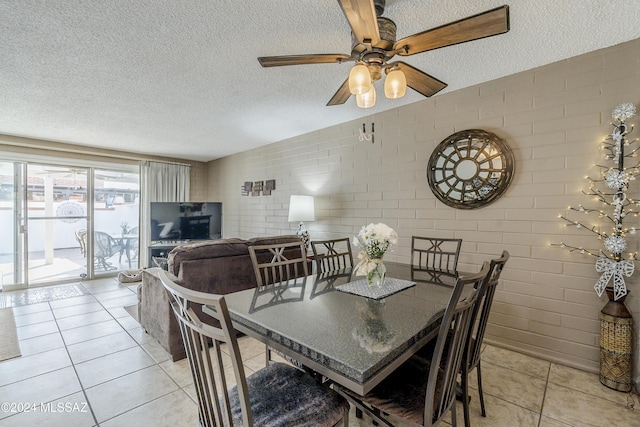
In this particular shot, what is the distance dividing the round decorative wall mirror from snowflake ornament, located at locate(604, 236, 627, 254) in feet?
2.53

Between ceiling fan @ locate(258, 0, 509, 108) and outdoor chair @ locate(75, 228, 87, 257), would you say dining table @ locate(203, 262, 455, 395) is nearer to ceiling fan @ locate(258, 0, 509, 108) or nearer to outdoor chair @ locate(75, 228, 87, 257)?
ceiling fan @ locate(258, 0, 509, 108)

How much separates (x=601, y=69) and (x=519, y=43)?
673 mm

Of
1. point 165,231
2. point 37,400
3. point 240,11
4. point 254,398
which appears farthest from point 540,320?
point 165,231

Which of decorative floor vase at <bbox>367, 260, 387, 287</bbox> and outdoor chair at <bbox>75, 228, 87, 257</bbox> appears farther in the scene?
outdoor chair at <bbox>75, 228, 87, 257</bbox>

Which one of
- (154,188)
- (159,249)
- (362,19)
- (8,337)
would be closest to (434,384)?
(362,19)

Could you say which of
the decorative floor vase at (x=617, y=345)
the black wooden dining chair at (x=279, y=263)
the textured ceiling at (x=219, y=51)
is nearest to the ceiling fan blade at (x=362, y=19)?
the textured ceiling at (x=219, y=51)

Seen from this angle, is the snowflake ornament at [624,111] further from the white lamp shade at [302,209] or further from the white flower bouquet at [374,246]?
the white lamp shade at [302,209]

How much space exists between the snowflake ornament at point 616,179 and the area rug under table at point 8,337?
188 inches

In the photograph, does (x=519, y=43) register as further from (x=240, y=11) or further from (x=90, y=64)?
(x=90, y=64)

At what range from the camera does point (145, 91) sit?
2809mm

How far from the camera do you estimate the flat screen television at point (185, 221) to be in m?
5.13

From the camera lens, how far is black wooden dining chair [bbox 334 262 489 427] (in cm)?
105

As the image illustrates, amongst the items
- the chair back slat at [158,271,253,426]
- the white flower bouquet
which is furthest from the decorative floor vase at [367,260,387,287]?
→ the chair back slat at [158,271,253,426]

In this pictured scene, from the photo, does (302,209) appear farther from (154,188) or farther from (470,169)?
(154,188)
